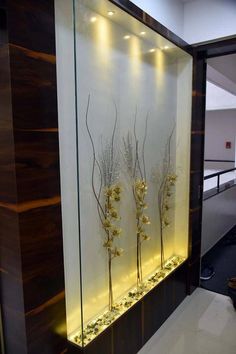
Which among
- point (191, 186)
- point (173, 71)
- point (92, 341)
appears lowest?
point (92, 341)

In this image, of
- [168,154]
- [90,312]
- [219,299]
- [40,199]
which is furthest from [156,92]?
[219,299]

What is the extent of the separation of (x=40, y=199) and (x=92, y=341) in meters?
0.98

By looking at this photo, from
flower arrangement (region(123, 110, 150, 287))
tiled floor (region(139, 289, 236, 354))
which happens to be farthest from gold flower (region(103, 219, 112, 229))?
tiled floor (region(139, 289, 236, 354))

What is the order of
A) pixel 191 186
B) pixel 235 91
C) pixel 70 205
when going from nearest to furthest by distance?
pixel 70 205, pixel 191 186, pixel 235 91

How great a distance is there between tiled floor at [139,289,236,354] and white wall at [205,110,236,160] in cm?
602

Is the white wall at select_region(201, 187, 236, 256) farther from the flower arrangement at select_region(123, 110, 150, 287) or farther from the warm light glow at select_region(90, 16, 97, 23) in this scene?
the warm light glow at select_region(90, 16, 97, 23)

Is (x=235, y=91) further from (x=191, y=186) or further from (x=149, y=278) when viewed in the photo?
(x=149, y=278)

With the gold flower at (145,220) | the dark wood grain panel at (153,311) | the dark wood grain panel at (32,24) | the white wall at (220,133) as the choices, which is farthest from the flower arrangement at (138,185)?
the white wall at (220,133)

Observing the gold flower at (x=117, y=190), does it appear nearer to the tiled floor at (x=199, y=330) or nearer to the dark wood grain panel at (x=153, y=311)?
the dark wood grain panel at (x=153, y=311)

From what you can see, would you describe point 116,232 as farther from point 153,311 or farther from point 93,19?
point 93,19

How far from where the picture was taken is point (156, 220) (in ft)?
8.70

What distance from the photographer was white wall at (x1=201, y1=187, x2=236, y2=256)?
3.86 metres

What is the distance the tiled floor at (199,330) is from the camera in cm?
221

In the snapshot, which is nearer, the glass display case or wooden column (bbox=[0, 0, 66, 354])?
wooden column (bbox=[0, 0, 66, 354])
